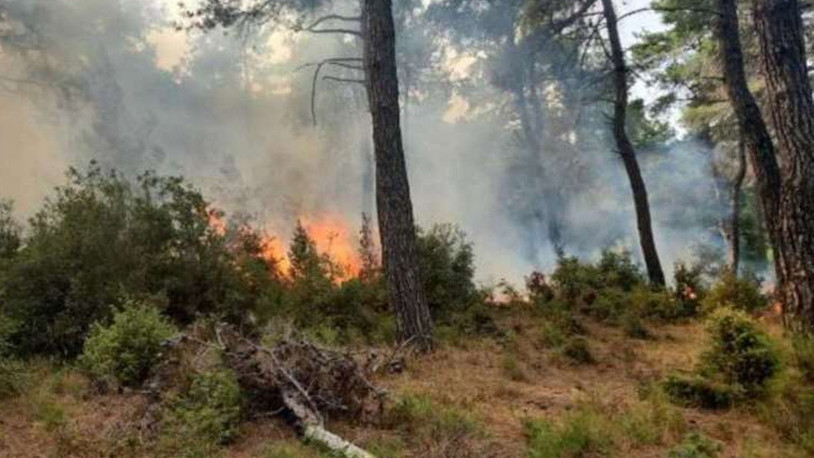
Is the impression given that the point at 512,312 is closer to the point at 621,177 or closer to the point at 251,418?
the point at 251,418

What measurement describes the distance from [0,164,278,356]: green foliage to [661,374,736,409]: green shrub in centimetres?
578

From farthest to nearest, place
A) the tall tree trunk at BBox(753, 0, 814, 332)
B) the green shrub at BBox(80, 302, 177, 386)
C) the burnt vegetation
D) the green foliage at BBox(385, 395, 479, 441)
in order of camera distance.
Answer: the tall tree trunk at BBox(753, 0, 814, 332) → the green shrub at BBox(80, 302, 177, 386) → the burnt vegetation → the green foliage at BBox(385, 395, 479, 441)

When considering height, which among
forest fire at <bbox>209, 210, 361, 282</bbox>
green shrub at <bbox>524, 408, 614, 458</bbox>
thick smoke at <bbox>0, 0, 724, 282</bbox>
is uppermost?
thick smoke at <bbox>0, 0, 724, 282</bbox>

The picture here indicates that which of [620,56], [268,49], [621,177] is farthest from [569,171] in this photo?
[620,56]

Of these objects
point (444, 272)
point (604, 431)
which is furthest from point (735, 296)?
point (604, 431)

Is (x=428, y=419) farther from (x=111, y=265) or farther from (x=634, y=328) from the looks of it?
(x=634, y=328)

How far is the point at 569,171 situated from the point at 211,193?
19.1 m

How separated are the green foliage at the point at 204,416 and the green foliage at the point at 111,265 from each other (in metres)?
3.11

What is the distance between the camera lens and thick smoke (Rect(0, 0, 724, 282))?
23828mm

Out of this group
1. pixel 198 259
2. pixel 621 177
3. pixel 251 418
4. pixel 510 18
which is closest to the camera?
pixel 251 418

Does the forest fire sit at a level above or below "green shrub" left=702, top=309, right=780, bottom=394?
above

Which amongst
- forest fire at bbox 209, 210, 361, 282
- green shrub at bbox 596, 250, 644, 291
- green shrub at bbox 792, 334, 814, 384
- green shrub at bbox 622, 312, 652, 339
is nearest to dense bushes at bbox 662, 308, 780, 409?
green shrub at bbox 792, 334, 814, 384

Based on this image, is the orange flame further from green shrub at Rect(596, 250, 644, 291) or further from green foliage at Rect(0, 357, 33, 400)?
green foliage at Rect(0, 357, 33, 400)

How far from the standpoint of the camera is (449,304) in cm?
1232
